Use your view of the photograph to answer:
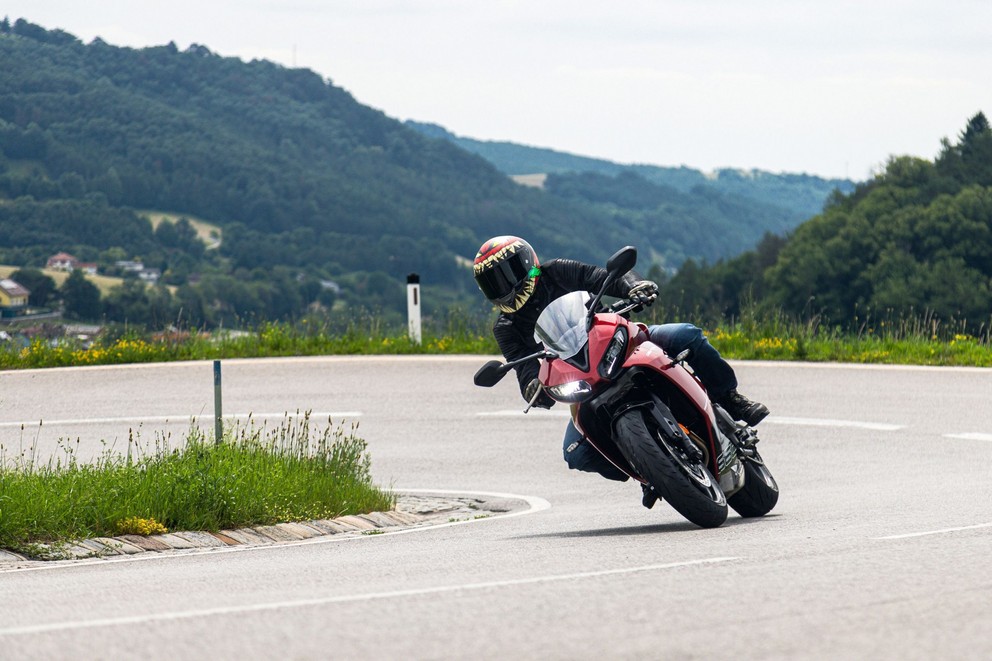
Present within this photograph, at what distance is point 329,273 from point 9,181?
3977 cm

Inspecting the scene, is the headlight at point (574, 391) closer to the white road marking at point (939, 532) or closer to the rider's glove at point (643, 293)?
the rider's glove at point (643, 293)

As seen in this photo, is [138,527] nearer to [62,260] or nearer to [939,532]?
[939,532]

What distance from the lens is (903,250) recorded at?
3145 inches

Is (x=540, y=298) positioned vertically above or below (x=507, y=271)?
below

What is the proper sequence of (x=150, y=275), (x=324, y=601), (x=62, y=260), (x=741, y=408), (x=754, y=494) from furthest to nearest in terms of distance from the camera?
(x=62, y=260) < (x=150, y=275) < (x=754, y=494) < (x=741, y=408) < (x=324, y=601)

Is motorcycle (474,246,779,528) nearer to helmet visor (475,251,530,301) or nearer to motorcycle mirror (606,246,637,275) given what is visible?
motorcycle mirror (606,246,637,275)

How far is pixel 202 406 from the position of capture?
661 inches

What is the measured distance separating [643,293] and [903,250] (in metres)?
75.0

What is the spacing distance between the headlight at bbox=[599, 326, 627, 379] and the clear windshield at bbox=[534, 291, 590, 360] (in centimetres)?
15

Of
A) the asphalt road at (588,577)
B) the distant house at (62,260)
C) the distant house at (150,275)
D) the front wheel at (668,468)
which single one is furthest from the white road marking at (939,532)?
the distant house at (62,260)

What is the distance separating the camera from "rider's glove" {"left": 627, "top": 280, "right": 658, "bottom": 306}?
8234mm

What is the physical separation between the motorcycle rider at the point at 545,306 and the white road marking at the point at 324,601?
6.13 ft

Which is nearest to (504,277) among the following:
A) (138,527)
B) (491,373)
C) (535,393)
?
(535,393)

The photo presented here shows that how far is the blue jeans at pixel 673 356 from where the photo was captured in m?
8.31
